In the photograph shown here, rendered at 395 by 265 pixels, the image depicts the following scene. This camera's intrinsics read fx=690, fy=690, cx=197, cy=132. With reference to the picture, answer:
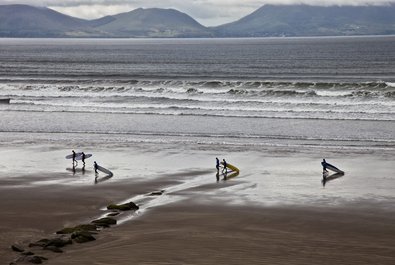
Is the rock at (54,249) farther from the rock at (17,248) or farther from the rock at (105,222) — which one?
the rock at (105,222)

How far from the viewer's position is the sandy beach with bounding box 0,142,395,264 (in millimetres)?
16906

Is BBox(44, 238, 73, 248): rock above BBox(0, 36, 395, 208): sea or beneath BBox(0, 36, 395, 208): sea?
beneath

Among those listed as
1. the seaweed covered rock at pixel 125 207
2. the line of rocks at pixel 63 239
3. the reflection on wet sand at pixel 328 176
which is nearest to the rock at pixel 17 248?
the line of rocks at pixel 63 239

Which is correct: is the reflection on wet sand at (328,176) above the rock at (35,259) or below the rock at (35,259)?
above

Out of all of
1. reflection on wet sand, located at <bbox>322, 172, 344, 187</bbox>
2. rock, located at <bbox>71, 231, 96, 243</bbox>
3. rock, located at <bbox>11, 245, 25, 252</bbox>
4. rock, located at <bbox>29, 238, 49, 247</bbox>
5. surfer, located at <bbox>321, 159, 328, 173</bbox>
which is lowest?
rock, located at <bbox>11, 245, 25, 252</bbox>

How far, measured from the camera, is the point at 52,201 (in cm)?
2294

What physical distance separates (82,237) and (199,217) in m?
4.03

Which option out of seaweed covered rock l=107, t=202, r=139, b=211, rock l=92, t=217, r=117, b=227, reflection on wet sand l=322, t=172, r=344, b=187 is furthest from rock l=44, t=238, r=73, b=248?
Answer: reflection on wet sand l=322, t=172, r=344, b=187

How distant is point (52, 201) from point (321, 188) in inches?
368

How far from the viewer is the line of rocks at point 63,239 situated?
16453mm

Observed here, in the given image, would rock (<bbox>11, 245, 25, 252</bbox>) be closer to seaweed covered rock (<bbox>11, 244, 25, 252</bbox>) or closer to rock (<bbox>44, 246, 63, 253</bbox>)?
seaweed covered rock (<bbox>11, 244, 25, 252</bbox>)

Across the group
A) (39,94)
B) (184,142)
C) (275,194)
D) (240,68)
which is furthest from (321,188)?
(240,68)

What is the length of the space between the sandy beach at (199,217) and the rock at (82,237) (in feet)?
0.76

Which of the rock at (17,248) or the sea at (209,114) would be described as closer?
the rock at (17,248)
